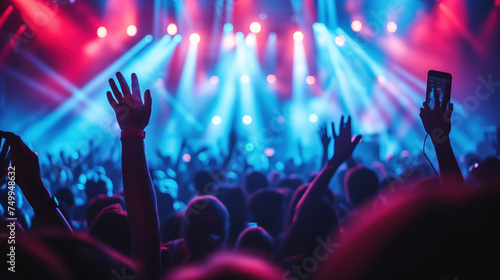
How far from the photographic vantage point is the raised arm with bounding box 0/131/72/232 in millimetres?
1684

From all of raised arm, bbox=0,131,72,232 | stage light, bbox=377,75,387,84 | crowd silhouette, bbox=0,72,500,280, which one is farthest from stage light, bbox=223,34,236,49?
raised arm, bbox=0,131,72,232

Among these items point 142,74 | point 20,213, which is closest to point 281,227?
point 20,213

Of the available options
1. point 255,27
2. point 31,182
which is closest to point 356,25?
point 255,27

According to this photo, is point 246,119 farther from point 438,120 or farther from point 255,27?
point 438,120

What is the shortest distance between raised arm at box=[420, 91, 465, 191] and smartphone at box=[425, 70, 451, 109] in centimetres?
7

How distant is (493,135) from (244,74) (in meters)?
12.0

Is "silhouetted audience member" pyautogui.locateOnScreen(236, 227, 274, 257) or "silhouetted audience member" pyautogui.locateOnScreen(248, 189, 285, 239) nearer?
"silhouetted audience member" pyautogui.locateOnScreen(236, 227, 274, 257)

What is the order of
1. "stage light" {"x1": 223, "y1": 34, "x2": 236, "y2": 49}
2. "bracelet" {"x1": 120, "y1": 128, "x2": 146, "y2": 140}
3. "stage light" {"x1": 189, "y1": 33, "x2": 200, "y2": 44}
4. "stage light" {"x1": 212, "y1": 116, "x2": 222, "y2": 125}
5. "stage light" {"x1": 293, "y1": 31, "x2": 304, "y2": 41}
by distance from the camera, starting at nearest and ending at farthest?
1. "bracelet" {"x1": 120, "y1": 128, "x2": 146, "y2": 140}
2. "stage light" {"x1": 293, "y1": 31, "x2": 304, "y2": 41}
3. "stage light" {"x1": 189, "y1": 33, "x2": 200, "y2": 44}
4. "stage light" {"x1": 223, "y1": 34, "x2": 236, "y2": 49}
5. "stage light" {"x1": 212, "y1": 116, "x2": 222, "y2": 125}

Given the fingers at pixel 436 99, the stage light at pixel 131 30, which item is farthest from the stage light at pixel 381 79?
the fingers at pixel 436 99

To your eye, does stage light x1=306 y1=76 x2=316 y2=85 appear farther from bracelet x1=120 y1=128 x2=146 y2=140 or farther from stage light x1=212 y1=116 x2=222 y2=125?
bracelet x1=120 y1=128 x2=146 y2=140

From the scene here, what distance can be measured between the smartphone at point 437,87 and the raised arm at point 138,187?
182 centimetres

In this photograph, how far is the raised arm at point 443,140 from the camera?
6.57 ft

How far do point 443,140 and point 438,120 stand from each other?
0.16 m

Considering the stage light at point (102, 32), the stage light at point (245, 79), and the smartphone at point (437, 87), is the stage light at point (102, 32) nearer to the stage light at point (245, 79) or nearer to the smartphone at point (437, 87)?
the stage light at point (245, 79)
